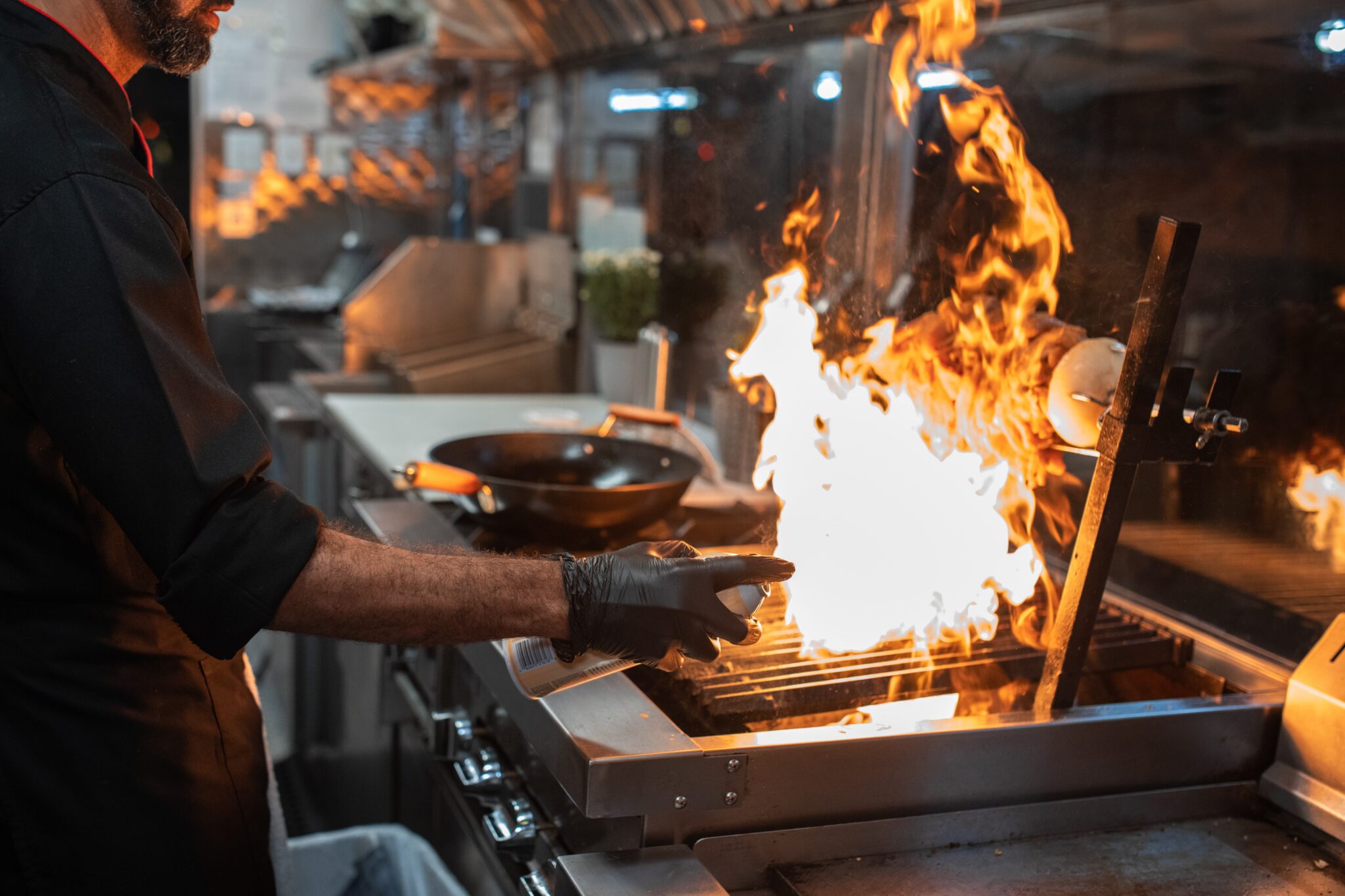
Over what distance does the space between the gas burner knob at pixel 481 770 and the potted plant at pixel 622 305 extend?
1.69 metres

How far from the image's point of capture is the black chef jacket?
0.93 m

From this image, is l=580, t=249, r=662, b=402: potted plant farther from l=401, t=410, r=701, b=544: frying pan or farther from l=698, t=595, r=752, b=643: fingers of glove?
l=698, t=595, r=752, b=643: fingers of glove

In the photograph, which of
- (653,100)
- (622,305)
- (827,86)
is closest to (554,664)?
(827,86)

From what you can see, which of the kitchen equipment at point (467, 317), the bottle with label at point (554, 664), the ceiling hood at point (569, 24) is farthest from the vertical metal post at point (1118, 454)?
the kitchen equipment at point (467, 317)

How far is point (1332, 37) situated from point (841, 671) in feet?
3.10

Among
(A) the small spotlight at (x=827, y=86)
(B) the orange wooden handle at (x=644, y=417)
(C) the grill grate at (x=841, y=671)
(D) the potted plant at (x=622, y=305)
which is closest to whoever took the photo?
(C) the grill grate at (x=841, y=671)

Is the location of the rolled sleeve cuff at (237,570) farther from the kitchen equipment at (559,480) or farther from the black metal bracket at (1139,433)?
the black metal bracket at (1139,433)

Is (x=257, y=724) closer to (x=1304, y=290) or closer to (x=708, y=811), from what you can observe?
(x=708, y=811)

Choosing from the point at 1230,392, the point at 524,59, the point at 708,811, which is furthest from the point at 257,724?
the point at 524,59

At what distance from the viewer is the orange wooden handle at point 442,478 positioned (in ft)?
5.48

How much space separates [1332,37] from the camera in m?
1.33

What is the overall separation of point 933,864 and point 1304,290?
845 millimetres

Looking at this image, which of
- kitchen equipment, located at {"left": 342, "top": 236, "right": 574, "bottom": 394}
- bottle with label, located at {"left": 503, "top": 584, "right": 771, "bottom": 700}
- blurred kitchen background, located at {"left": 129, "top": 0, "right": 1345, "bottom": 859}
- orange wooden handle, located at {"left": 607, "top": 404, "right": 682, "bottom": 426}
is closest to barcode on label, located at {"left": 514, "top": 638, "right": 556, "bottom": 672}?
bottle with label, located at {"left": 503, "top": 584, "right": 771, "bottom": 700}

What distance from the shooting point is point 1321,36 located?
1.34 m
